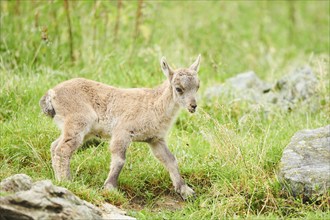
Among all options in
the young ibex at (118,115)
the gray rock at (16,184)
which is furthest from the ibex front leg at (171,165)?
the gray rock at (16,184)

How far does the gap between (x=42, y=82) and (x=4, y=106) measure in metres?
0.89

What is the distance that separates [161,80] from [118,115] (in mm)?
2863

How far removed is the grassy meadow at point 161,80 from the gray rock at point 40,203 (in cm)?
74

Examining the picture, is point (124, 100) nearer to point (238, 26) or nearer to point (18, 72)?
point (18, 72)

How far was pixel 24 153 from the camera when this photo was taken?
8578mm

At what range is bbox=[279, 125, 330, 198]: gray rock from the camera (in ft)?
23.4

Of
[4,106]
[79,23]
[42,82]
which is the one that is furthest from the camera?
[79,23]

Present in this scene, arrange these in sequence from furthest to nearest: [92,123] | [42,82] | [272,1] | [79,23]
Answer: [272,1] < [79,23] < [42,82] < [92,123]

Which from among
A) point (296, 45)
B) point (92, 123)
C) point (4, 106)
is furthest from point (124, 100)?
point (296, 45)

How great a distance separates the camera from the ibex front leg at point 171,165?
7910 millimetres

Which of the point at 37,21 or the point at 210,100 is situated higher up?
the point at 37,21

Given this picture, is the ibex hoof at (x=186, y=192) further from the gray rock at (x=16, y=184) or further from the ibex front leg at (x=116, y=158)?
the gray rock at (x=16, y=184)

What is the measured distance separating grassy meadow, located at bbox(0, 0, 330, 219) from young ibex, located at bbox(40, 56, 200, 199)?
1.05 feet

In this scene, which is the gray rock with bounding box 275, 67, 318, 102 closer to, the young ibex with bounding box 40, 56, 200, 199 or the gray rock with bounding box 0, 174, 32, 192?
the young ibex with bounding box 40, 56, 200, 199
